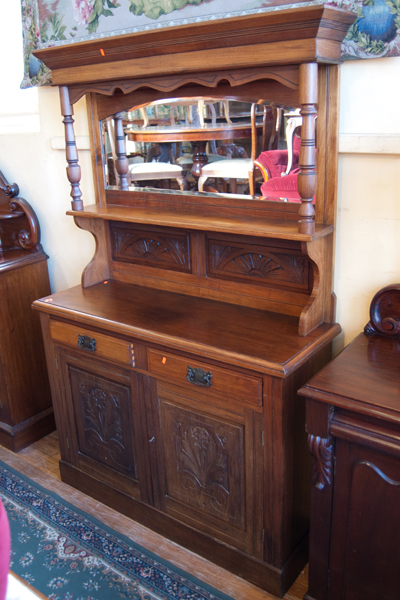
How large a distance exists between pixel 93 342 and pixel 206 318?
1.62ft

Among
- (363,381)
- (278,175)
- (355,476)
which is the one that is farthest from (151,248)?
(355,476)

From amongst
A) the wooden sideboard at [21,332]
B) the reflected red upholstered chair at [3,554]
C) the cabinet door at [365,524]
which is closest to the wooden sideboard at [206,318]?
the cabinet door at [365,524]

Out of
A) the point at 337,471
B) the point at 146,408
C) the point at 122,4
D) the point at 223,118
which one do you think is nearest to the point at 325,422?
the point at 337,471

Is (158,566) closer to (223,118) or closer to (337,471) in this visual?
(337,471)

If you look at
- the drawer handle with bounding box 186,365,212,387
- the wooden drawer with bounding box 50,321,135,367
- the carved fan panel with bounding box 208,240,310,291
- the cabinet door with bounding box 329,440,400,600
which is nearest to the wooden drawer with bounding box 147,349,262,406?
the drawer handle with bounding box 186,365,212,387

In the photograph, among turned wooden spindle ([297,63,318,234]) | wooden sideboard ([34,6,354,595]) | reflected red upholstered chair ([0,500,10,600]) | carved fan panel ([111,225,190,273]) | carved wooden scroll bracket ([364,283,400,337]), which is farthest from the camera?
carved fan panel ([111,225,190,273])

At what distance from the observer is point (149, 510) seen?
2.27 m

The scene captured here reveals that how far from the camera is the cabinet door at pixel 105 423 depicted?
2189 mm

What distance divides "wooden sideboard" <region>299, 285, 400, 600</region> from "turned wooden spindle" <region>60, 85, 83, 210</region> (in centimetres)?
133

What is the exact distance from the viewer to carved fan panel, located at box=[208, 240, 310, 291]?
200cm

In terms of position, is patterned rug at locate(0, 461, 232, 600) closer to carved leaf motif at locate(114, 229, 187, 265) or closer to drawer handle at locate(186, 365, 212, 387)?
drawer handle at locate(186, 365, 212, 387)

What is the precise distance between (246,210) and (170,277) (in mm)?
504

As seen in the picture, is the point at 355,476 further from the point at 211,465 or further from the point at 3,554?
the point at 3,554

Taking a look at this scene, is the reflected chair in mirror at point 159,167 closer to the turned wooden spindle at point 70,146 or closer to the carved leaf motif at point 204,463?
the turned wooden spindle at point 70,146
